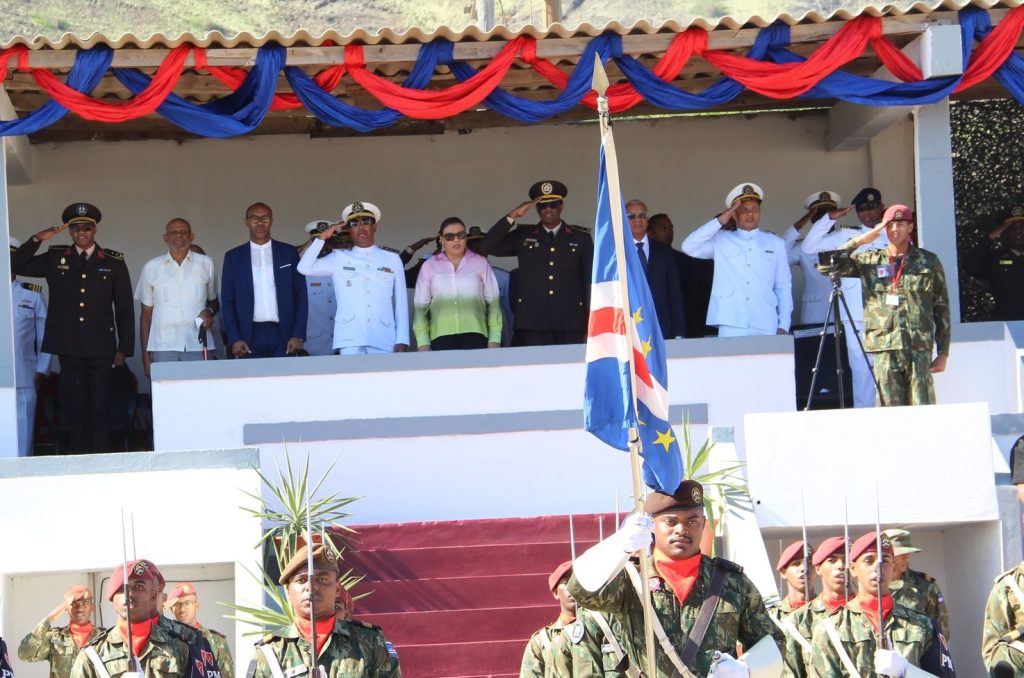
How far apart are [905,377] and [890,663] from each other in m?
4.23

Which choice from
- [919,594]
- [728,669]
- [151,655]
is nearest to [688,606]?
[728,669]

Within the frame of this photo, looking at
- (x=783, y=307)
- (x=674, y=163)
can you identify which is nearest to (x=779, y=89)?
(x=783, y=307)

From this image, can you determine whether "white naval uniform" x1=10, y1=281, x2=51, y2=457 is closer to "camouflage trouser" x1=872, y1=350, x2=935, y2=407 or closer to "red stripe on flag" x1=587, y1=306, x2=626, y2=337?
"camouflage trouser" x1=872, y1=350, x2=935, y2=407

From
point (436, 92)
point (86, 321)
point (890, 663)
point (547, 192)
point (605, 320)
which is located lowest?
point (890, 663)

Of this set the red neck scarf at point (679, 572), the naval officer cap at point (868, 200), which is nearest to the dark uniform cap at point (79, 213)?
the naval officer cap at point (868, 200)

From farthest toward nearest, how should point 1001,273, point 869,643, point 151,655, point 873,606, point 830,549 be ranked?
point 1001,273, point 830,549, point 873,606, point 869,643, point 151,655

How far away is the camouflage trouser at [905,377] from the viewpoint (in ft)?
35.5

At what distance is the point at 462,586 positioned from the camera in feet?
31.7

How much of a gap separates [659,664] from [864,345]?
5305 millimetres

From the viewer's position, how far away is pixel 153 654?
7.20 m

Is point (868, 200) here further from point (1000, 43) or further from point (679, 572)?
point (679, 572)

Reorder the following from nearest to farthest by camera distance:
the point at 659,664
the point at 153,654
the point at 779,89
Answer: the point at 659,664, the point at 153,654, the point at 779,89

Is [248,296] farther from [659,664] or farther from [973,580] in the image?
[659,664]

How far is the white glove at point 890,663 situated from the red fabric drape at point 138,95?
6.47 m
